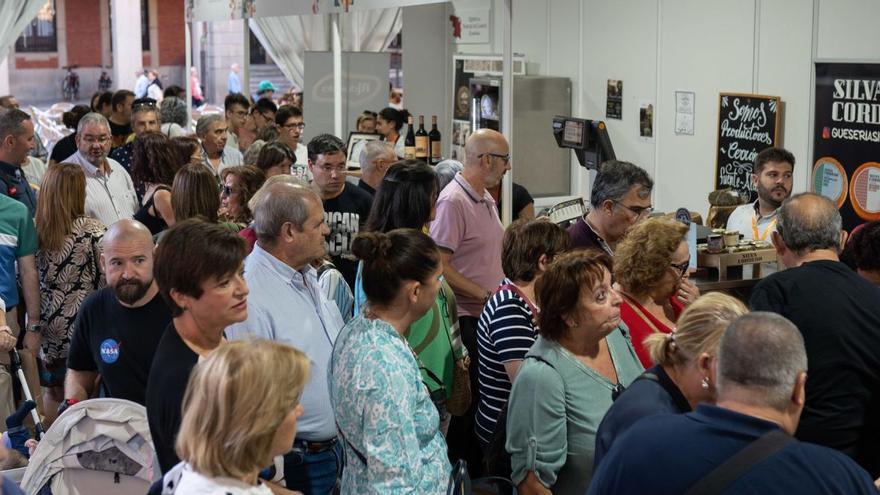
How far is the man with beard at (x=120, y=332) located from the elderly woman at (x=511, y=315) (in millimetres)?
973

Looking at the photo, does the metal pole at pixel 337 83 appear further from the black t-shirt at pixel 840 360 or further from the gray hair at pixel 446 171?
the black t-shirt at pixel 840 360

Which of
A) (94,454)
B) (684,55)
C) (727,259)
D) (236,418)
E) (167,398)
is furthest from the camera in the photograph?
(684,55)

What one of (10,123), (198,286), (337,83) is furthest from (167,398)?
(337,83)

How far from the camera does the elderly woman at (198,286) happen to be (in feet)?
8.11

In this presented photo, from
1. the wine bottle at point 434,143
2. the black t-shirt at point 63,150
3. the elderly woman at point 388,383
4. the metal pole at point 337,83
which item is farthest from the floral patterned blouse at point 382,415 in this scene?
the metal pole at point 337,83

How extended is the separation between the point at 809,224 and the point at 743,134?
11.4ft

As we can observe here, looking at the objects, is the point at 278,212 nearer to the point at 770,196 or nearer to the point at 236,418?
the point at 236,418

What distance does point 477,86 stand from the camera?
8.75 metres

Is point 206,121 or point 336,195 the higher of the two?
point 206,121

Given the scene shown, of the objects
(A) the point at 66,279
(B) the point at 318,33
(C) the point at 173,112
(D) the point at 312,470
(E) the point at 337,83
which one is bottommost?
(D) the point at 312,470

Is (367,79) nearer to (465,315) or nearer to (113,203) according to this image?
(113,203)

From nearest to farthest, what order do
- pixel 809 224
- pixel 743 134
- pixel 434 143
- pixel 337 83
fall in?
1. pixel 809 224
2. pixel 743 134
3. pixel 434 143
4. pixel 337 83

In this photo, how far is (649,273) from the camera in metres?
3.29

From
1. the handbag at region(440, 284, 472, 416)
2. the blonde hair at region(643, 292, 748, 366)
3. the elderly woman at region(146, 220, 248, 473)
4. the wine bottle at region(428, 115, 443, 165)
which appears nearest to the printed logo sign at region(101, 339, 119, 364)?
the elderly woman at region(146, 220, 248, 473)
